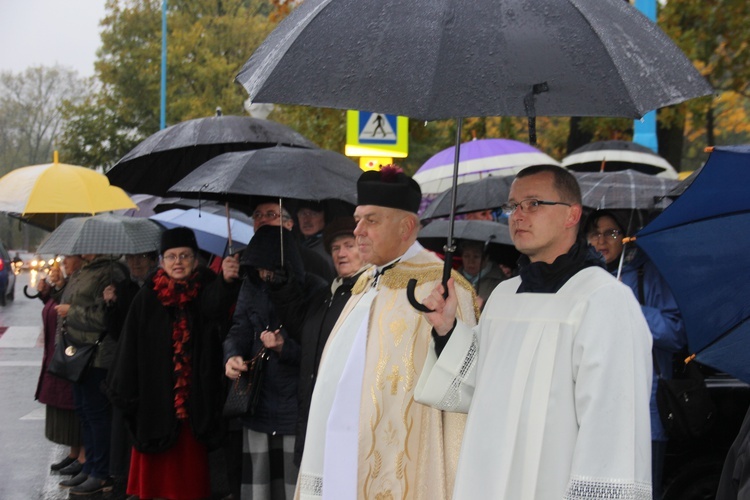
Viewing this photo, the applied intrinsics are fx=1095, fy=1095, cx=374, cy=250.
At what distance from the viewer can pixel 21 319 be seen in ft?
73.0

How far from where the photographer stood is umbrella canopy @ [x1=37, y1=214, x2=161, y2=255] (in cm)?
815

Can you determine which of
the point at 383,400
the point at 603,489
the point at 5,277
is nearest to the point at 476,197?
the point at 383,400

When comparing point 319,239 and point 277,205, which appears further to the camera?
point 319,239

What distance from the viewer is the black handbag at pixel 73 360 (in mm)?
8195

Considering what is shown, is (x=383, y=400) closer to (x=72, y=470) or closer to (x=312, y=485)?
(x=312, y=485)

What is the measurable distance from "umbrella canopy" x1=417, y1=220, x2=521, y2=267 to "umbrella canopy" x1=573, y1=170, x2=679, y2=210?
750mm

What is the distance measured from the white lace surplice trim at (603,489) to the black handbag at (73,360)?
5520 millimetres

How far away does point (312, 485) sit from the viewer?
→ 4.70m

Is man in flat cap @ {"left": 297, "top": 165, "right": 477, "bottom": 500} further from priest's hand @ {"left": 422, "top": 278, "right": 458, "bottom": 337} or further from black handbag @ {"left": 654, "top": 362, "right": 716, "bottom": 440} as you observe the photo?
black handbag @ {"left": 654, "top": 362, "right": 716, "bottom": 440}

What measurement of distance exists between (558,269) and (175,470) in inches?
176

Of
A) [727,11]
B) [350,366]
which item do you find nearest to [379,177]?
[350,366]

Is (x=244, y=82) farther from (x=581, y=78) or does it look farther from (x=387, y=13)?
(x=581, y=78)

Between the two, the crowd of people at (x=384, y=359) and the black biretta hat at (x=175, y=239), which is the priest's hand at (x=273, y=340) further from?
the black biretta hat at (x=175, y=239)

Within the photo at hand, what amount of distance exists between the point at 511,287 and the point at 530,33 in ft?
3.16
